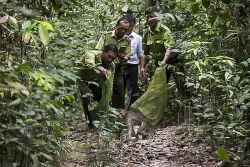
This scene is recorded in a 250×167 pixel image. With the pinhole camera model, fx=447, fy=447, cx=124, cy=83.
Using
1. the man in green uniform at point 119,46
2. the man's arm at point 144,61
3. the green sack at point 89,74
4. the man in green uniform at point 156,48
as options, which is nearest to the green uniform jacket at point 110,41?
the man in green uniform at point 119,46

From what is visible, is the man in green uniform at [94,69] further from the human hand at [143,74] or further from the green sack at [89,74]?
the human hand at [143,74]

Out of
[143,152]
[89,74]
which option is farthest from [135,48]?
[143,152]

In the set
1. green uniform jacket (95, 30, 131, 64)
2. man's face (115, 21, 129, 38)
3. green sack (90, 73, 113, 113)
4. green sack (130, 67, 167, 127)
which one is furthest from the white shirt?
green sack (90, 73, 113, 113)

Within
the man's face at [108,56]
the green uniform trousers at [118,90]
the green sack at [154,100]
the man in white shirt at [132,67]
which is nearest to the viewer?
the man's face at [108,56]

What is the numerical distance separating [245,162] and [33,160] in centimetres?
211

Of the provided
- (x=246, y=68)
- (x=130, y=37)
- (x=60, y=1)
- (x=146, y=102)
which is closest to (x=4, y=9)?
(x=60, y=1)

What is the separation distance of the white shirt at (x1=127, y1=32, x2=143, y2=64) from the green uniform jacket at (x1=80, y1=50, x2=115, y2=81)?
49.2 inches

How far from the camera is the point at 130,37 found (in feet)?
22.9

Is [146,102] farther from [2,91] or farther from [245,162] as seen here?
[2,91]

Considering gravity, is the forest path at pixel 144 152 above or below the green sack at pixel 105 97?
below

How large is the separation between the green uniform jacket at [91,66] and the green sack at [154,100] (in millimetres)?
661

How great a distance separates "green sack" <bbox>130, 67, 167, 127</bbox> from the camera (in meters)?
6.00

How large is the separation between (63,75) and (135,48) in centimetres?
384

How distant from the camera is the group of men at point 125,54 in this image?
5.48 meters
